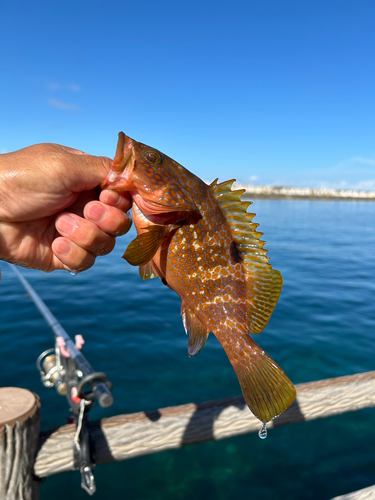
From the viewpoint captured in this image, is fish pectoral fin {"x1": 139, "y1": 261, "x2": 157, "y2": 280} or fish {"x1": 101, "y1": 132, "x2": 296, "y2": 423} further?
fish pectoral fin {"x1": 139, "y1": 261, "x2": 157, "y2": 280}

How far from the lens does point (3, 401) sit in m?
3.71

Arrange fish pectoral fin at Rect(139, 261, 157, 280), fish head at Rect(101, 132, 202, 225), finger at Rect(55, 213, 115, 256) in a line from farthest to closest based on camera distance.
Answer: finger at Rect(55, 213, 115, 256) → fish pectoral fin at Rect(139, 261, 157, 280) → fish head at Rect(101, 132, 202, 225)

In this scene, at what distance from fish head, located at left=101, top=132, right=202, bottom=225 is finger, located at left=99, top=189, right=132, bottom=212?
1.04 ft

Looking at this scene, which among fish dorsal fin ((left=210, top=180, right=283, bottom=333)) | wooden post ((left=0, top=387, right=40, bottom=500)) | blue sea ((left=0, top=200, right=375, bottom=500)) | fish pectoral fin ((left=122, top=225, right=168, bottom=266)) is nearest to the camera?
fish pectoral fin ((left=122, top=225, right=168, bottom=266))

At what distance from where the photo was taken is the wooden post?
341 centimetres

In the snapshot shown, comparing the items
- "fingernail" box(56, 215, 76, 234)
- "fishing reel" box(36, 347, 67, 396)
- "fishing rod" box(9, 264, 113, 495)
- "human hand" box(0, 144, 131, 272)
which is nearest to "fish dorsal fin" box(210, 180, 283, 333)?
"human hand" box(0, 144, 131, 272)

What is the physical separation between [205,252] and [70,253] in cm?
131

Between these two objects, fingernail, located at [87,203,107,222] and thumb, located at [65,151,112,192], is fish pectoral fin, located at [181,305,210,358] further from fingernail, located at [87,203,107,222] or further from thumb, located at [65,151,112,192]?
thumb, located at [65,151,112,192]

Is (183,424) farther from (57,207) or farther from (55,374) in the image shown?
(57,207)

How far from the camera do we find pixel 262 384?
7.00 ft

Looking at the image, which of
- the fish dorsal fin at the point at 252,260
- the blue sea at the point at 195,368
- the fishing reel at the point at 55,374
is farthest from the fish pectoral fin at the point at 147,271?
the blue sea at the point at 195,368

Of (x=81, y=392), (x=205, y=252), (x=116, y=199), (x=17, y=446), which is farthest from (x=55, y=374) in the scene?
(x=205, y=252)

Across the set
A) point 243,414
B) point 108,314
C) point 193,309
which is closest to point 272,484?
point 243,414

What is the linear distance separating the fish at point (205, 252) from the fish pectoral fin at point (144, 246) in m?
0.02
